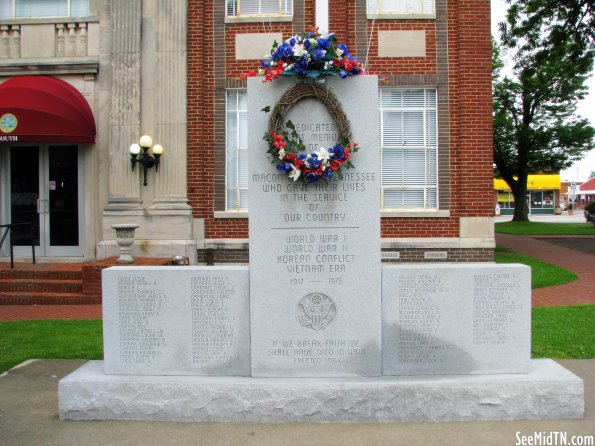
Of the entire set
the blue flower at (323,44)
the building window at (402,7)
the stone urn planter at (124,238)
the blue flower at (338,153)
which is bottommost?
the stone urn planter at (124,238)

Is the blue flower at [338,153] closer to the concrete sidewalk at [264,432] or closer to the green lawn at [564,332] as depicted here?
the concrete sidewalk at [264,432]

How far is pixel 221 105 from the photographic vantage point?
13.1 m

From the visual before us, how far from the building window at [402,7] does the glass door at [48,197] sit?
737cm

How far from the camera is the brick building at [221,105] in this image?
12859 mm

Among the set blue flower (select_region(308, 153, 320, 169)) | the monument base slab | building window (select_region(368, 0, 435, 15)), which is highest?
building window (select_region(368, 0, 435, 15))

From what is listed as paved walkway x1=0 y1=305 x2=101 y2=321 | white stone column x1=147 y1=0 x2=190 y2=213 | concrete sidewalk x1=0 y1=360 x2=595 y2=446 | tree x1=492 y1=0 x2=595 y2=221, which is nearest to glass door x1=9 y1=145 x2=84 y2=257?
white stone column x1=147 y1=0 x2=190 y2=213

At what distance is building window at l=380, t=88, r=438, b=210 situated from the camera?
13.1 m

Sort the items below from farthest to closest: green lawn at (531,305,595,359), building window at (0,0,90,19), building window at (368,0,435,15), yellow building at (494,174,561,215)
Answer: yellow building at (494,174,561,215)
building window at (0,0,90,19)
building window at (368,0,435,15)
green lawn at (531,305,595,359)

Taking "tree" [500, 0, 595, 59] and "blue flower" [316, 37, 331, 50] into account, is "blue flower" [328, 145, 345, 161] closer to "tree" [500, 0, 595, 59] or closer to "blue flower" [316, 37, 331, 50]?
"blue flower" [316, 37, 331, 50]

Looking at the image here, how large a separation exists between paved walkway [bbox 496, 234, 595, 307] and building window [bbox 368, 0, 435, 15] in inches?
254

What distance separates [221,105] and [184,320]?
873 centimetres

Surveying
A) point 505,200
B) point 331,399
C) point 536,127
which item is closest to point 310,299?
point 331,399

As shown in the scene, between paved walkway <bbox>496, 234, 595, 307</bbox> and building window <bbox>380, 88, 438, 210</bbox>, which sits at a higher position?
building window <bbox>380, 88, 438, 210</bbox>

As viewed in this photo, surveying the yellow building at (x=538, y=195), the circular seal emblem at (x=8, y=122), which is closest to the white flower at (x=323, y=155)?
the circular seal emblem at (x=8, y=122)
